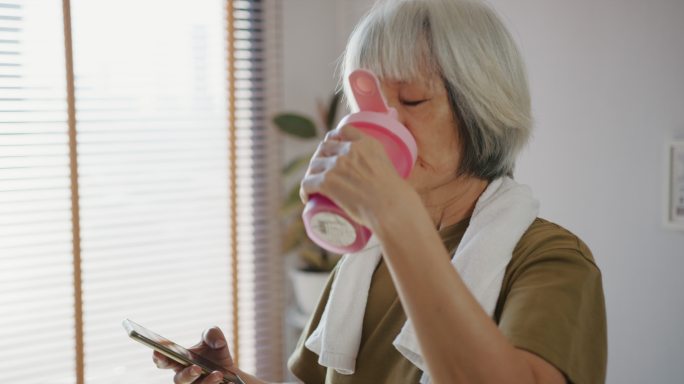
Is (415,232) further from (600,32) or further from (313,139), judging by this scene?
(313,139)

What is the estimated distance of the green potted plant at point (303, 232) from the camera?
275cm

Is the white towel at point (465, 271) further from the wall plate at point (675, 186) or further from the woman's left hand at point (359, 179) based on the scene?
the wall plate at point (675, 186)

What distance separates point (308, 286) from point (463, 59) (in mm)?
1878

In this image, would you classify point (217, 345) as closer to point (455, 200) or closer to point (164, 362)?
point (164, 362)

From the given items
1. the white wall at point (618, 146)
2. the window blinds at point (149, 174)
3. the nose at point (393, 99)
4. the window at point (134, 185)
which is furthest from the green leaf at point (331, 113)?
the nose at point (393, 99)

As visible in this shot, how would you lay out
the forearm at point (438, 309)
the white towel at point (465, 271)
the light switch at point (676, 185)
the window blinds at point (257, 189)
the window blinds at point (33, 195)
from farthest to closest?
the window blinds at point (257, 189) → the window blinds at point (33, 195) → the light switch at point (676, 185) → the white towel at point (465, 271) → the forearm at point (438, 309)

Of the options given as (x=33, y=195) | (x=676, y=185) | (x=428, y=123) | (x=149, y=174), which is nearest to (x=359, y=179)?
(x=428, y=123)

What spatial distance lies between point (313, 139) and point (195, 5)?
0.73 m

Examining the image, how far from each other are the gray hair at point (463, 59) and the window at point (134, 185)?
1615 millimetres

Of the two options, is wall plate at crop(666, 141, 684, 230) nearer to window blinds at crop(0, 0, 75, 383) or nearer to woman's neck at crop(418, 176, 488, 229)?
woman's neck at crop(418, 176, 488, 229)

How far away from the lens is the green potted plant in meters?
2.75

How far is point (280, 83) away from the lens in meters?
2.92

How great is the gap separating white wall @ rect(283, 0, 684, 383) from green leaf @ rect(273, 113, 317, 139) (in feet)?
3.14

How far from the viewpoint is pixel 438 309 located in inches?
29.0
